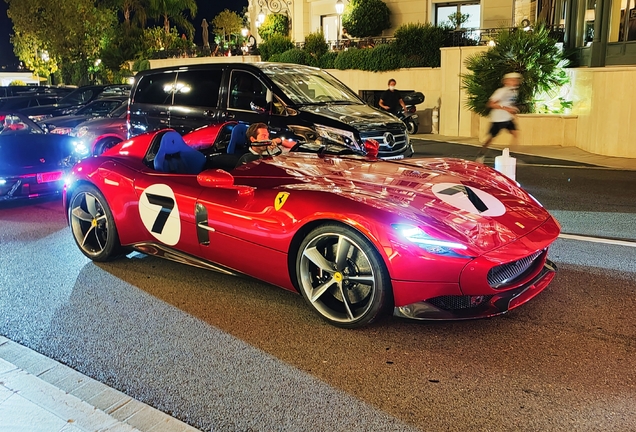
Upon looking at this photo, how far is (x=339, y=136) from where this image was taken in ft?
29.5

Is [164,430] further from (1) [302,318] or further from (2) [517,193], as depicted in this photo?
(2) [517,193]

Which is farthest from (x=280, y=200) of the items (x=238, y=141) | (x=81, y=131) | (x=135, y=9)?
(x=135, y=9)

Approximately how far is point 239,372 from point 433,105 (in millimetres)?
16444

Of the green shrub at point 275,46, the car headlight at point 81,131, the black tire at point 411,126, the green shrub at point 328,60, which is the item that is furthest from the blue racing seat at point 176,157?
the green shrub at point 275,46

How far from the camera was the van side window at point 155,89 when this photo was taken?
10.7 m

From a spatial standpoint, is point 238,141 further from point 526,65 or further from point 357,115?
point 526,65

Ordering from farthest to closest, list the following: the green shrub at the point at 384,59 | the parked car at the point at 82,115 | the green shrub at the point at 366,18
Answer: the green shrub at the point at 366,18
the green shrub at the point at 384,59
the parked car at the point at 82,115

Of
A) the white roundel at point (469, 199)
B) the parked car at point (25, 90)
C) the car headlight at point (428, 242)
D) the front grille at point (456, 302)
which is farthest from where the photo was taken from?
the parked car at point (25, 90)

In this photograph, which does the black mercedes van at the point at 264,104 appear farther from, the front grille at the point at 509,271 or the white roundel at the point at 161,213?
the front grille at the point at 509,271

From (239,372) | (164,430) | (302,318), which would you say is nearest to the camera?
(164,430)

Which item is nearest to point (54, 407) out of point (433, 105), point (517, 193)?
point (517, 193)

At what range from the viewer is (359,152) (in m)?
8.68

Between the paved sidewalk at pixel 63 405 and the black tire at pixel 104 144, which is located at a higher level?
the black tire at pixel 104 144

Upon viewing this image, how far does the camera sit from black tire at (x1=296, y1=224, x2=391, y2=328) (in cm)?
412
